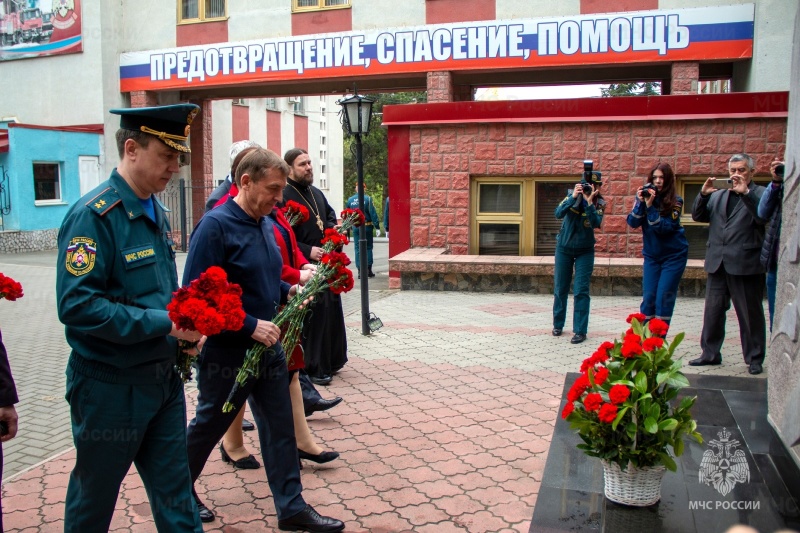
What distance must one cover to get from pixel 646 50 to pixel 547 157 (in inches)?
113

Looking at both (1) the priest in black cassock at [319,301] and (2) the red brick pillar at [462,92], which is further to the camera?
(2) the red brick pillar at [462,92]

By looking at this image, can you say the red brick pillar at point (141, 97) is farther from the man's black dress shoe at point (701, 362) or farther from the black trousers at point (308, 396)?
the man's black dress shoe at point (701, 362)

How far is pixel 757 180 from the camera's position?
458 inches

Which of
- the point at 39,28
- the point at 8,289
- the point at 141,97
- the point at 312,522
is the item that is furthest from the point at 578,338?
the point at 39,28

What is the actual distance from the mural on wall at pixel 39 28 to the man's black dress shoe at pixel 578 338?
1728 cm

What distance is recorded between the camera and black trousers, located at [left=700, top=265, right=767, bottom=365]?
261 inches

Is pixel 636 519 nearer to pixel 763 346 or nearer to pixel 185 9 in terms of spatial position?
pixel 763 346

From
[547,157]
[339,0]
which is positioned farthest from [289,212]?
[339,0]

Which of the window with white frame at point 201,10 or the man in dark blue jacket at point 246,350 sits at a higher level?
the window with white frame at point 201,10

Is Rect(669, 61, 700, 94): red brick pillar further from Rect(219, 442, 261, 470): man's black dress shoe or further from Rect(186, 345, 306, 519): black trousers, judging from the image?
Rect(186, 345, 306, 519): black trousers

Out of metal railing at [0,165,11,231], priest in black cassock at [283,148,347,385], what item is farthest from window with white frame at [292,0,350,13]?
priest in black cassock at [283,148,347,385]

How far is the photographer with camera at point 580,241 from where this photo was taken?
25.9 feet

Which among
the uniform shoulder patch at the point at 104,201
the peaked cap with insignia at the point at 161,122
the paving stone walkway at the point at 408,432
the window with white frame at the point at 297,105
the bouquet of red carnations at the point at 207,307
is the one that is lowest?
the paving stone walkway at the point at 408,432

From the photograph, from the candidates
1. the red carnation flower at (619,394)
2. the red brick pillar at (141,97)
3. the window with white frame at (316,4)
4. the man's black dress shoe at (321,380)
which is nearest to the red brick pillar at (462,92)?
the window with white frame at (316,4)
